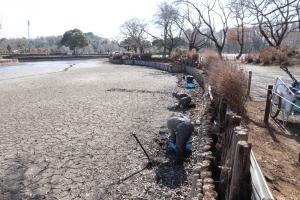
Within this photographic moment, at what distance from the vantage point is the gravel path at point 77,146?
598 cm

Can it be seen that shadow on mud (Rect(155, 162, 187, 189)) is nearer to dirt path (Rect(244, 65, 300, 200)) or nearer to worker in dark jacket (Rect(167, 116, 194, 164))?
worker in dark jacket (Rect(167, 116, 194, 164))

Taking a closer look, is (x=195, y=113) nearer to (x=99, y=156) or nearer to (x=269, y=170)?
(x=99, y=156)

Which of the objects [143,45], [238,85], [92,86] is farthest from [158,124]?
[143,45]

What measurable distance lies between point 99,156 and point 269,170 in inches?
160

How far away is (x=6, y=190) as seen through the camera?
5828 millimetres

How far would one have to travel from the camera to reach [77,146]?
823 centimetres

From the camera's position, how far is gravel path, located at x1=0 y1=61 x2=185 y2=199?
5.98 metres

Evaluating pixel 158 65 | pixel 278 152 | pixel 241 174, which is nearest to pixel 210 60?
pixel 278 152

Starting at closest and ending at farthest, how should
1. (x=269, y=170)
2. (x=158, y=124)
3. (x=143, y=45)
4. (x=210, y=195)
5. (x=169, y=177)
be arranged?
(x=210, y=195) → (x=269, y=170) → (x=169, y=177) → (x=158, y=124) → (x=143, y=45)

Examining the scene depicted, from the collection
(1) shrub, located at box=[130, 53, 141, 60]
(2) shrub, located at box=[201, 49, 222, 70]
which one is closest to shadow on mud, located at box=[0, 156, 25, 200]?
(2) shrub, located at box=[201, 49, 222, 70]

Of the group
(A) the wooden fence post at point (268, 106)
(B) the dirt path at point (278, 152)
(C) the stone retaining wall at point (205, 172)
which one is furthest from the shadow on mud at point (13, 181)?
(A) the wooden fence post at point (268, 106)

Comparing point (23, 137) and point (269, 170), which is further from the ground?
point (269, 170)

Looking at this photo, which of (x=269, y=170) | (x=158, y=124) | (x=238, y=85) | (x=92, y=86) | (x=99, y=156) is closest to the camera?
(x=269, y=170)

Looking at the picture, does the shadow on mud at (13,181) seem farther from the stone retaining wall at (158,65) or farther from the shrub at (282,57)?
the shrub at (282,57)
